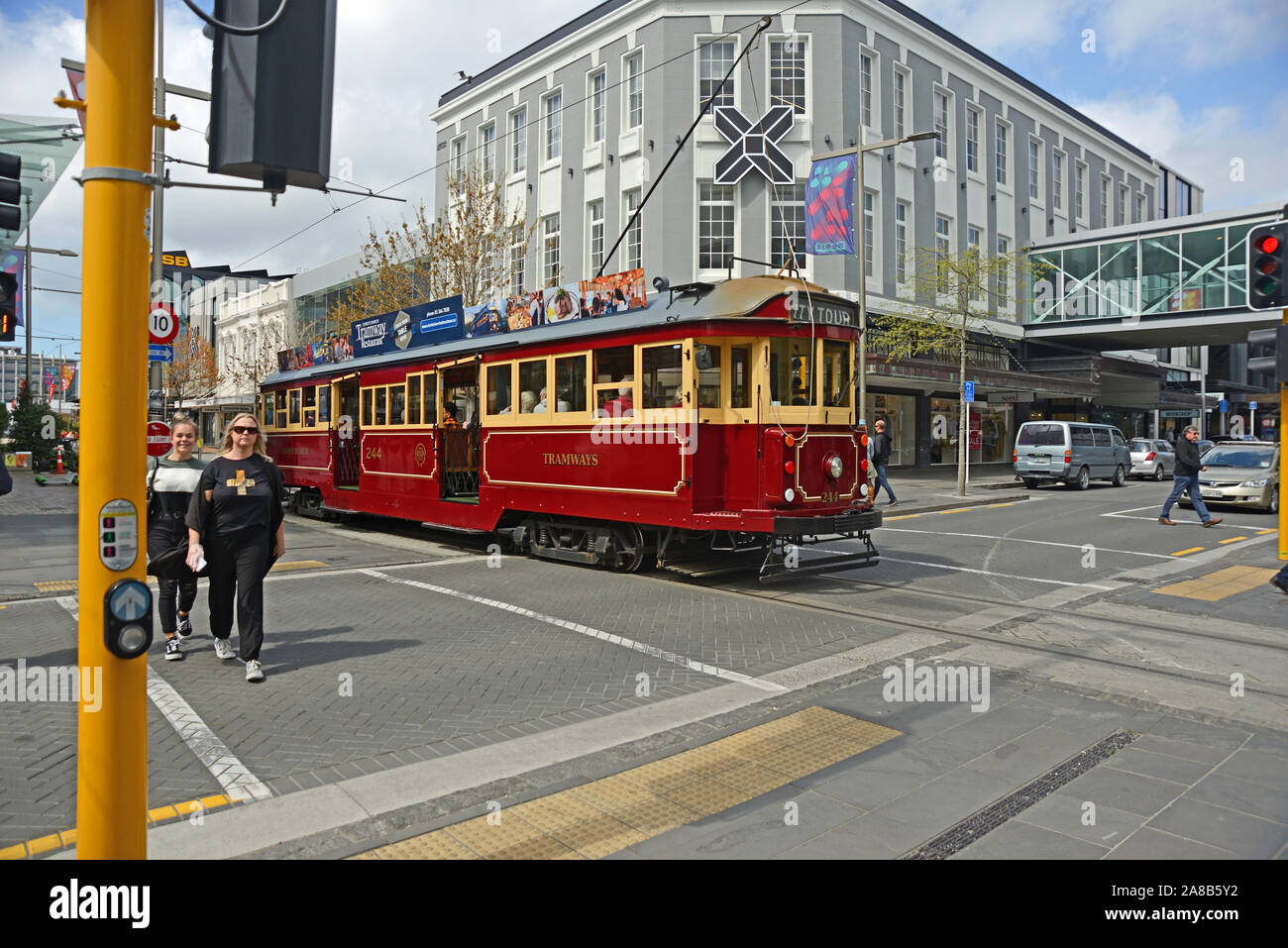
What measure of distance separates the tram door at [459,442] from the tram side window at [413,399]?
620mm

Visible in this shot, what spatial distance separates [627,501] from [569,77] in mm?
25691

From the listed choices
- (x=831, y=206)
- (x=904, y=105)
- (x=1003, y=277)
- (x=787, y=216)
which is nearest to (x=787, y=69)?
(x=787, y=216)

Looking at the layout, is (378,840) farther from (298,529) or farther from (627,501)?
(298,529)

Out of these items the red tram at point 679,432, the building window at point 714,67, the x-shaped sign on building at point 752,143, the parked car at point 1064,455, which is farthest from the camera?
the building window at point 714,67

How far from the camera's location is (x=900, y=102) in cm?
3158

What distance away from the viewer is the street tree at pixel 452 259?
27281mm

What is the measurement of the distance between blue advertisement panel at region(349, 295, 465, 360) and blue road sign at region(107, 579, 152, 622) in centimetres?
1208

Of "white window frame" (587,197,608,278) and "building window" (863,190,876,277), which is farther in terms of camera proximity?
"white window frame" (587,197,608,278)

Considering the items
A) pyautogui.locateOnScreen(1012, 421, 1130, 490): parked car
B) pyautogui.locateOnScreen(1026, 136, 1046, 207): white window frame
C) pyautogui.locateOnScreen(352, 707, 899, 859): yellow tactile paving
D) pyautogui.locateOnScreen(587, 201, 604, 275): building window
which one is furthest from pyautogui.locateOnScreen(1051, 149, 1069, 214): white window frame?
pyautogui.locateOnScreen(352, 707, 899, 859): yellow tactile paving

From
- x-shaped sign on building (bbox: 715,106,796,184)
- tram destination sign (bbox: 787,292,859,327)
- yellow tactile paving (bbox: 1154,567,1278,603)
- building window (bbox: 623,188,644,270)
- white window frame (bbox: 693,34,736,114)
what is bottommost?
yellow tactile paving (bbox: 1154,567,1278,603)

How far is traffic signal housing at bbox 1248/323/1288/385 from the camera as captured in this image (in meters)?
9.30

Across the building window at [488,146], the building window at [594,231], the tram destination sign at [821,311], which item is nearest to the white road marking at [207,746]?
the tram destination sign at [821,311]

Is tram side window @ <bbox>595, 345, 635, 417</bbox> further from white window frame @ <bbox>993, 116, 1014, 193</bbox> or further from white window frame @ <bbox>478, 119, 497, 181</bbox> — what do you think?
Result: white window frame @ <bbox>993, 116, 1014, 193</bbox>

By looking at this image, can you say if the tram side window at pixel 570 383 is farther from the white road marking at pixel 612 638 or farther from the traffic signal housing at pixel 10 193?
the traffic signal housing at pixel 10 193
